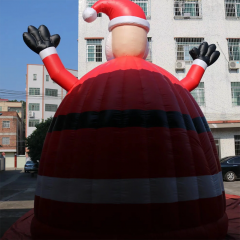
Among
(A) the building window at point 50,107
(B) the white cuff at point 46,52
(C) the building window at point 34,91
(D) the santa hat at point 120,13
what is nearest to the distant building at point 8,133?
(C) the building window at point 34,91

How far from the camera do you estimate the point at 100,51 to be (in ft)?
61.4

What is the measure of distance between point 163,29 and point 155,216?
17.8m

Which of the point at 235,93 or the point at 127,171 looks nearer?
the point at 127,171

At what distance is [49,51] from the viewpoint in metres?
4.48

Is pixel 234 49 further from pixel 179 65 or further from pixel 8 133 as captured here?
pixel 8 133

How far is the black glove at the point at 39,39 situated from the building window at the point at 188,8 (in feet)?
55.0

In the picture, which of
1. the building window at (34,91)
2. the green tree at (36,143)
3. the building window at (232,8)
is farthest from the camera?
the building window at (34,91)

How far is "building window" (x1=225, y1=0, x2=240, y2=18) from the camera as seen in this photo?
19641 millimetres

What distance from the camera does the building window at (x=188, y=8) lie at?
1947 cm

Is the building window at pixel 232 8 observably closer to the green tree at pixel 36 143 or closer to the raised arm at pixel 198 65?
the raised arm at pixel 198 65

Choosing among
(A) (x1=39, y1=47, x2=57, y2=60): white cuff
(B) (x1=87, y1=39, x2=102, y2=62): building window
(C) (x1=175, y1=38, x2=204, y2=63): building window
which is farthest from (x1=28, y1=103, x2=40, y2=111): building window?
(A) (x1=39, y1=47, x2=57, y2=60): white cuff

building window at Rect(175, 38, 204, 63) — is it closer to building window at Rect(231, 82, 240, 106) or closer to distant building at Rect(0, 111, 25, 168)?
building window at Rect(231, 82, 240, 106)

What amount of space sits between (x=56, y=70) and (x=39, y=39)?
62 centimetres

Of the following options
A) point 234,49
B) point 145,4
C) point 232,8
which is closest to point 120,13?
point 145,4
